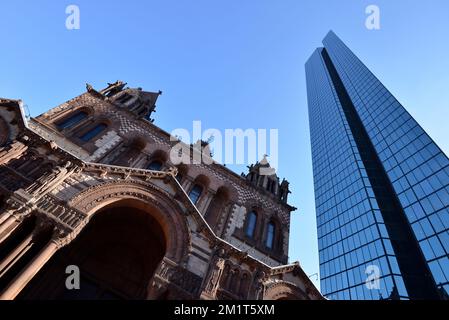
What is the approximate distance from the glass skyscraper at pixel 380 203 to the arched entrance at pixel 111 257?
31370 mm

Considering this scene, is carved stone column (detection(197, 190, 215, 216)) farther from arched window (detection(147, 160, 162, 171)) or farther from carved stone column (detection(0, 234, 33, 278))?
carved stone column (detection(0, 234, 33, 278))

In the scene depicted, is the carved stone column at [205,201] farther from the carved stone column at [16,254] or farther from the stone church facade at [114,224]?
the carved stone column at [16,254]

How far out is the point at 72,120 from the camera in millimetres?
19812

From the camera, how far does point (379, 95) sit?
6425cm

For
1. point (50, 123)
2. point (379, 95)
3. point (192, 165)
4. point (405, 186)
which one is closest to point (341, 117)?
point (379, 95)

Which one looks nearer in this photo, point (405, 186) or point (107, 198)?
point (107, 198)

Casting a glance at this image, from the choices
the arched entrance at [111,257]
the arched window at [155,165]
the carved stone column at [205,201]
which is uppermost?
the arched window at [155,165]

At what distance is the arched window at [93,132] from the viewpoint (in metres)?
18.9

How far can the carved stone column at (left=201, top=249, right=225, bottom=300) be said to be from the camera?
40.9 ft

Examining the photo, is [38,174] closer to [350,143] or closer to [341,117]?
[350,143]

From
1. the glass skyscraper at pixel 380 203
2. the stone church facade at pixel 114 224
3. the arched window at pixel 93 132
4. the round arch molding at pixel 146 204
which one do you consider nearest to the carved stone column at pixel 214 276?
the stone church facade at pixel 114 224

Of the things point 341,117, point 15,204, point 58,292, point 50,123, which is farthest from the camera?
point 341,117

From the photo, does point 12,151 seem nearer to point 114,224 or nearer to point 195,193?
point 114,224

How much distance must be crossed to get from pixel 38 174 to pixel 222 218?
1064 centimetres
